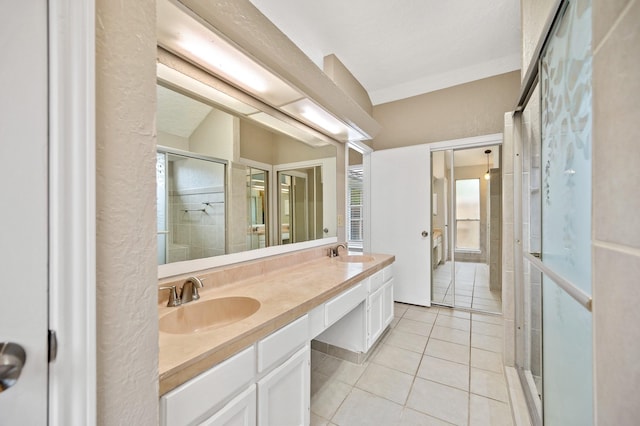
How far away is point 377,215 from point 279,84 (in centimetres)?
231

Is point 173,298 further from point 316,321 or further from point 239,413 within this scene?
point 316,321

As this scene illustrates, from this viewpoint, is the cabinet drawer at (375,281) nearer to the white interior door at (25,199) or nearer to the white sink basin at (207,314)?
the white sink basin at (207,314)

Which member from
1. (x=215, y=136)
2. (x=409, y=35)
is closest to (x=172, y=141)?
(x=215, y=136)

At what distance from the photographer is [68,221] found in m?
0.45

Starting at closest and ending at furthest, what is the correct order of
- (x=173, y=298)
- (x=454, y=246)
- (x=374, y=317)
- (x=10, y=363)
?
(x=10, y=363) → (x=173, y=298) → (x=374, y=317) → (x=454, y=246)

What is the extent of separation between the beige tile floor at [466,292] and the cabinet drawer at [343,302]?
197 centimetres

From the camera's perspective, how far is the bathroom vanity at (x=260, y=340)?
0.74 m

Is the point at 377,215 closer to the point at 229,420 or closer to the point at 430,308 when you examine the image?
the point at 430,308

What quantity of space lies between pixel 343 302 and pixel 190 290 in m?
0.90

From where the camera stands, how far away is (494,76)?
284 cm

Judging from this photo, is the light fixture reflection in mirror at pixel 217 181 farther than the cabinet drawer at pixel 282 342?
Yes

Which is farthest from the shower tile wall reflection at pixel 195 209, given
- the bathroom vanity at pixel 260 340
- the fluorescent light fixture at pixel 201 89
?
the fluorescent light fixture at pixel 201 89

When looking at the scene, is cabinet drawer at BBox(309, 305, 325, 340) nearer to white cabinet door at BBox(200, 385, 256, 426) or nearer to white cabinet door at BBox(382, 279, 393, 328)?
white cabinet door at BBox(200, 385, 256, 426)

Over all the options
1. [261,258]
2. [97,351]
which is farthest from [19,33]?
[261,258]
